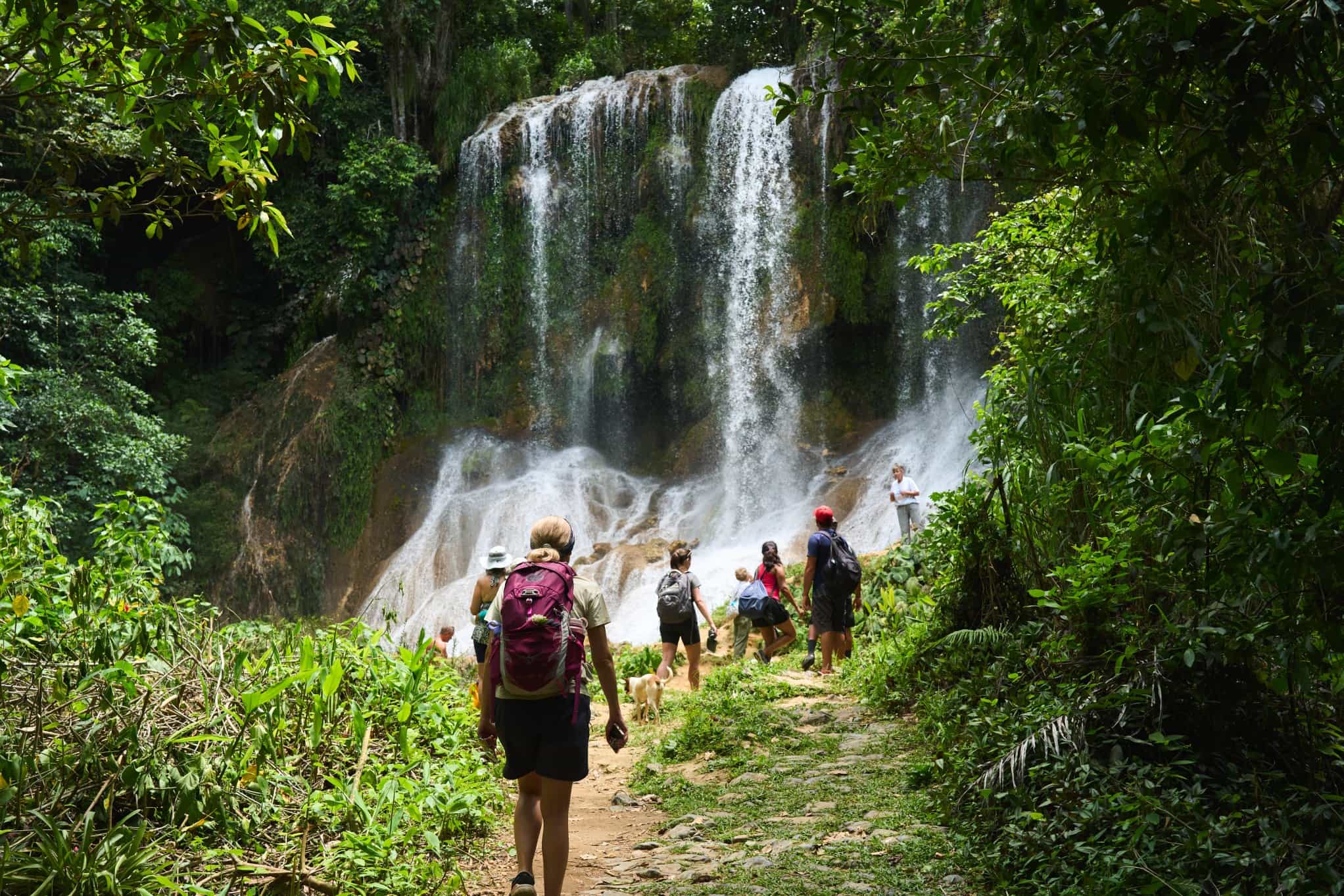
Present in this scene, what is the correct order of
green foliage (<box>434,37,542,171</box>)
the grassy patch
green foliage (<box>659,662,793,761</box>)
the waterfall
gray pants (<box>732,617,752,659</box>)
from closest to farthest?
1. the grassy patch
2. green foliage (<box>659,662,793,761</box>)
3. gray pants (<box>732,617,752,659</box>)
4. the waterfall
5. green foliage (<box>434,37,542,171</box>)

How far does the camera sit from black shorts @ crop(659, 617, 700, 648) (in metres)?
8.41

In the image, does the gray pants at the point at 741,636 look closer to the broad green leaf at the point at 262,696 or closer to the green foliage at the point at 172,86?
the broad green leaf at the point at 262,696

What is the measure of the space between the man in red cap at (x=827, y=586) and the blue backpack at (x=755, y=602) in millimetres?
505

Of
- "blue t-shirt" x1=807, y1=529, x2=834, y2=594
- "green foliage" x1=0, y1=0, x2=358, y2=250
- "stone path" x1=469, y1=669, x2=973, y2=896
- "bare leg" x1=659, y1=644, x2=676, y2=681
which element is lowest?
"stone path" x1=469, y1=669, x2=973, y2=896

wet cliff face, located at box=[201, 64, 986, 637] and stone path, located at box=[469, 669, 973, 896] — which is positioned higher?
wet cliff face, located at box=[201, 64, 986, 637]

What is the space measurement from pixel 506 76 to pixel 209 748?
708 inches

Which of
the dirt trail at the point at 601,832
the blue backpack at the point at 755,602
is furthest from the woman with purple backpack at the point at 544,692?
the blue backpack at the point at 755,602

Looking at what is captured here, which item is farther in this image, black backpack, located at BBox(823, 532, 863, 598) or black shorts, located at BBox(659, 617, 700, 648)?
black shorts, located at BBox(659, 617, 700, 648)

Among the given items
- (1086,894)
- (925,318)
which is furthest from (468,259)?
(1086,894)

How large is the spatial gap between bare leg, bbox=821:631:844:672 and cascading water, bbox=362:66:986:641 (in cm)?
659

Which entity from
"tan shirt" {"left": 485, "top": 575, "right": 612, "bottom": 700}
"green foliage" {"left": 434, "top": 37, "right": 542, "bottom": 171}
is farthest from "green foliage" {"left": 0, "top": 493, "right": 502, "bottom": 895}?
"green foliage" {"left": 434, "top": 37, "right": 542, "bottom": 171}

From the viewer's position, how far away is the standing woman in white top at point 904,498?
486 inches

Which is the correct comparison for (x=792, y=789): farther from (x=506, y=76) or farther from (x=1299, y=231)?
(x=506, y=76)

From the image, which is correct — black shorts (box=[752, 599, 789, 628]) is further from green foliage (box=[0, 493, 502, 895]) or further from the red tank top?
green foliage (box=[0, 493, 502, 895])
